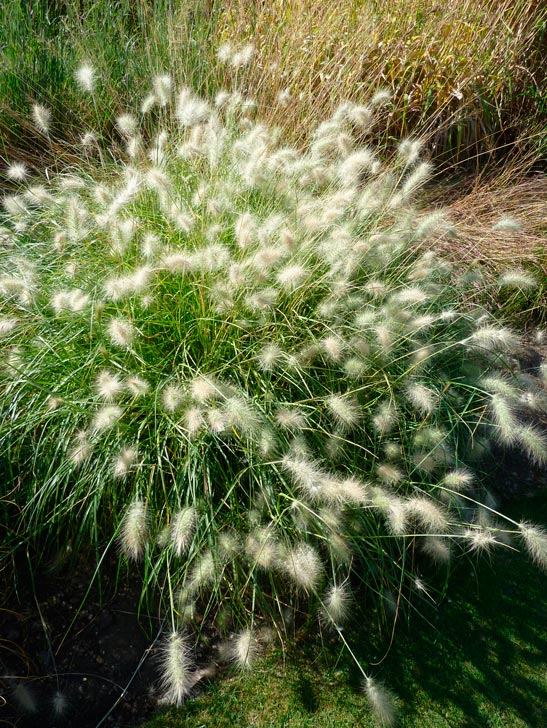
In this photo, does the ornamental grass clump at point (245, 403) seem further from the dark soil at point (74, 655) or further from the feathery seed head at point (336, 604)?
the dark soil at point (74, 655)

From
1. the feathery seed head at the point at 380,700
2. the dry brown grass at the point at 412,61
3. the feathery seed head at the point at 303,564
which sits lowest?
the feathery seed head at the point at 380,700

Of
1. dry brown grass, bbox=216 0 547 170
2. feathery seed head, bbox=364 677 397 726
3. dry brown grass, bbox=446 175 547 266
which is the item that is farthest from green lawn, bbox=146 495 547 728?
dry brown grass, bbox=216 0 547 170

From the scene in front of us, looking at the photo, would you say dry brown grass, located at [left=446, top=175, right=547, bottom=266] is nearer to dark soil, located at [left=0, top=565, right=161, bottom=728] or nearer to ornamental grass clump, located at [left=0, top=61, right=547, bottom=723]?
ornamental grass clump, located at [left=0, top=61, right=547, bottom=723]

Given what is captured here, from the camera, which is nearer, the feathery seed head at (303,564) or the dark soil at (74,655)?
the feathery seed head at (303,564)

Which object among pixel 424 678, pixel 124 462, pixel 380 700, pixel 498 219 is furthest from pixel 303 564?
pixel 498 219

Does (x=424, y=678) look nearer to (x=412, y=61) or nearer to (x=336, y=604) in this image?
(x=336, y=604)

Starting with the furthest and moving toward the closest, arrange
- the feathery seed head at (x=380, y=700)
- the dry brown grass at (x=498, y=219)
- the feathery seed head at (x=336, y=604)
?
the dry brown grass at (x=498, y=219) → the feathery seed head at (x=336, y=604) → the feathery seed head at (x=380, y=700)

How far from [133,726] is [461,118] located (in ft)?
13.6

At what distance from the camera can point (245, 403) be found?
6.77ft

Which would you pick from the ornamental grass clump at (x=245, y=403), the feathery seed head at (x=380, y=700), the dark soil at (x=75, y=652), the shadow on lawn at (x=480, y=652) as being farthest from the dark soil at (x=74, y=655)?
the shadow on lawn at (x=480, y=652)

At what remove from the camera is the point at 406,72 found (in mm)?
4246

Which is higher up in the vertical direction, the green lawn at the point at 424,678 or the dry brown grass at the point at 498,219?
the dry brown grass at the point at 498,219

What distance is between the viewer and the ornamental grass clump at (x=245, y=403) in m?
2.14

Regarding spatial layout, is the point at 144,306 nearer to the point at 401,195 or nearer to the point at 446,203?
the point at 401,195
